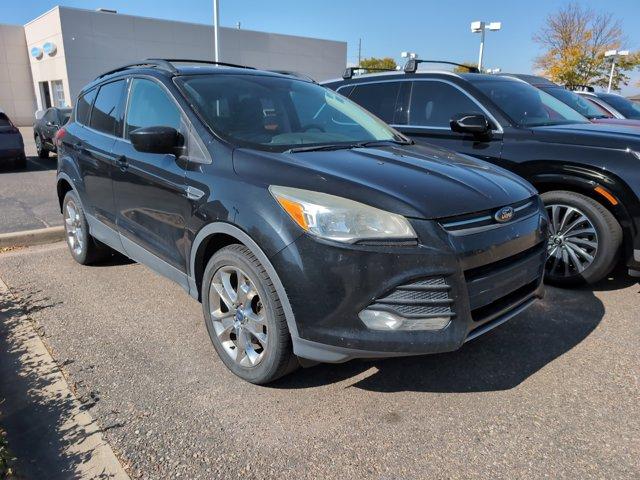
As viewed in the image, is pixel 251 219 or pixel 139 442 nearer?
pixel 139 442

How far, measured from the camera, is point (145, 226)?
356 centimetres

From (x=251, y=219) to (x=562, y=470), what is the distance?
1859 millimetres

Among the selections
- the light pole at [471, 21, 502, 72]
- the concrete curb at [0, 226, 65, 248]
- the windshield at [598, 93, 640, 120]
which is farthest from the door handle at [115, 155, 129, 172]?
the light pole at [471, 21, 502, 72]

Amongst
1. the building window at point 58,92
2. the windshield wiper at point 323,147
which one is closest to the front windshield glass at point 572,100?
the windshield wiper at point 323,147

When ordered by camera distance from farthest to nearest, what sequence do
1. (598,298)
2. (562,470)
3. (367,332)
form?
(598,298) → (367,332) → (562,470)

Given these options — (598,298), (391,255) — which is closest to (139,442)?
(391,255)

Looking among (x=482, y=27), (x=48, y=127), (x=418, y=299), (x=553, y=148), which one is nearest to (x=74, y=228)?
(x=418, y=299)

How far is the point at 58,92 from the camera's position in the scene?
28.5 metres

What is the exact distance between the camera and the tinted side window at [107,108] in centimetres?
411

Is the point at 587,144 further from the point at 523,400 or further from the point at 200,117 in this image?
Result: the point at 200,117

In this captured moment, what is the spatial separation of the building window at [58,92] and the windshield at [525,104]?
27.8 m

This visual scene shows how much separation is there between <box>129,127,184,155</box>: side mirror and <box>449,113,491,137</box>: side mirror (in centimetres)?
267

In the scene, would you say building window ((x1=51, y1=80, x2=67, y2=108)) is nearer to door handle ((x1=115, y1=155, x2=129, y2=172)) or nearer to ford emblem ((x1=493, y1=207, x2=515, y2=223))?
door handle ((x1=115, y1=155, x2=129, y2=172))

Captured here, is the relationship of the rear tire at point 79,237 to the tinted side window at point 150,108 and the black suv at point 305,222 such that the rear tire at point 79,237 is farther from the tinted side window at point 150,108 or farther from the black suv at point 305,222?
the tinted side window at point 150,108
